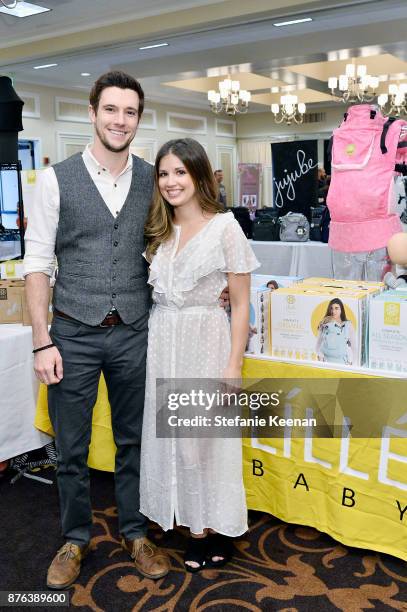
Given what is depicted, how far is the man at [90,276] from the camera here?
5.88 feet

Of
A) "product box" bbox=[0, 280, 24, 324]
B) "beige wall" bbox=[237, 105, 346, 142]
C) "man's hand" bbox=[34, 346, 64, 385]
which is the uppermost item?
"beige wall" bbox=[237, 105, 346, 142]

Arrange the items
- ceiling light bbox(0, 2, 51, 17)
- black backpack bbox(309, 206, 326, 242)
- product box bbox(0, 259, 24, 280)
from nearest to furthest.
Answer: product box bbox(0, 259, 24, 280) < black backpack bbox(309, 206, 326, 242) < ceiling light bbox(0, 2, 51, 17)

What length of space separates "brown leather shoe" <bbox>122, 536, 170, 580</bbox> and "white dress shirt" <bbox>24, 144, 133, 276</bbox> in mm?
973

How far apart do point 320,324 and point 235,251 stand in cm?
42

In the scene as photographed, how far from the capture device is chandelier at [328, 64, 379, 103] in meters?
7.80

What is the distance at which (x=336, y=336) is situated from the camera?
2.03 metres

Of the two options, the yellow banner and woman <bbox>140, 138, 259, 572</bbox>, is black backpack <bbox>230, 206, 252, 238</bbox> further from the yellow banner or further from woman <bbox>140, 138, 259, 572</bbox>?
woman <bbox>140, 138, 259, 572</bbox>

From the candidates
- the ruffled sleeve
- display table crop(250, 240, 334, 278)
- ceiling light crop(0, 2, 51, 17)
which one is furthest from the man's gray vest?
ceiling light crop(0, 2, 51, 17)

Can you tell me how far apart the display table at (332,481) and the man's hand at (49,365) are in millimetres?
693

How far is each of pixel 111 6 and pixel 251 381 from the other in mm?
4488

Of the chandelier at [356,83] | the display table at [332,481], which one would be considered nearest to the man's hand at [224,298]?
the display table at [332,481]

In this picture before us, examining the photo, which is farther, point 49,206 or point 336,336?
point 336,336

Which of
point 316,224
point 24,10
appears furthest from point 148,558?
point 24,10

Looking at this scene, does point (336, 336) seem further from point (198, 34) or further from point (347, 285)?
point (198, 34)
